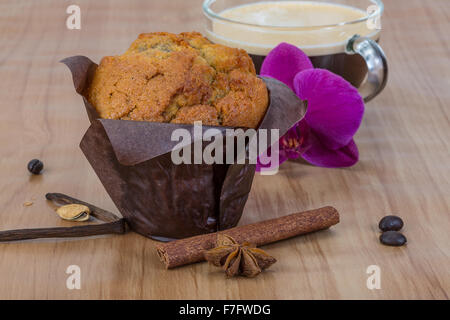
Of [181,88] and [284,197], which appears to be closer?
[181,88]

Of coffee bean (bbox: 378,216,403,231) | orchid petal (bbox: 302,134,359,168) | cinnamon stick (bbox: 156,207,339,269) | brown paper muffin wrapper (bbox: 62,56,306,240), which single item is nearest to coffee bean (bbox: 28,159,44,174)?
brown paper muffin wrapper (bbox: 62,56,306,240)

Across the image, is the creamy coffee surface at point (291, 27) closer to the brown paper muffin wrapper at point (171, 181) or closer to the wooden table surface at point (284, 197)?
the wooden table surface at point (284, 197)

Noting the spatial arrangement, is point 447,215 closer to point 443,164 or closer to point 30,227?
point 443,164

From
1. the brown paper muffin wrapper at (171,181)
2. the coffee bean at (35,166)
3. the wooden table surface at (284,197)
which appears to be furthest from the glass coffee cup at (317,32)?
the coffee bean at (35,166)

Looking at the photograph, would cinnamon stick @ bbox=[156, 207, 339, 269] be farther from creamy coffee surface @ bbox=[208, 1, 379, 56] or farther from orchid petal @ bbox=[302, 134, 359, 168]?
creamy coffee surface @ bbox=[208, 1, 379, 56]

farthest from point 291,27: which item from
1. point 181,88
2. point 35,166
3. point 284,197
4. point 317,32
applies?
point 35,166

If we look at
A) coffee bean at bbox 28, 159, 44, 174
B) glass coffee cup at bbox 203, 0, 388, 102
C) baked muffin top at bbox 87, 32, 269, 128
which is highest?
baked muffin top at bbox 87, 32, 269, 128

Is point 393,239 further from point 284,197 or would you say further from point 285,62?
point 285,62
